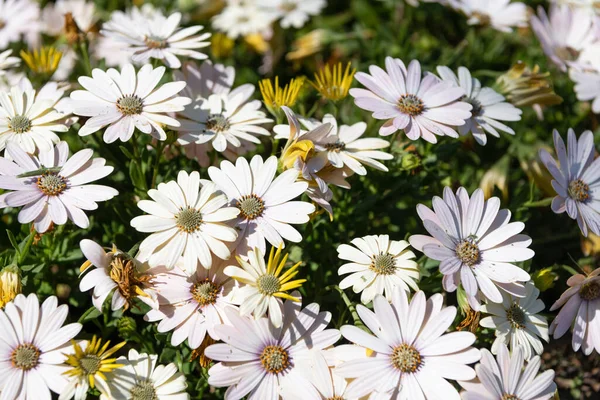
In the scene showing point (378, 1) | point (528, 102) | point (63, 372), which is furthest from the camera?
point (378, 1)

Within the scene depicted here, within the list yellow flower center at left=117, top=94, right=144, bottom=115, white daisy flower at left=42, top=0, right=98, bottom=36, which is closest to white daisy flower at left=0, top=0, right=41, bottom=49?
white daisy flower at left=42, top=0, right=98, bottom=36

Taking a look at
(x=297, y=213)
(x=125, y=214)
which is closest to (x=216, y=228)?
(x=297, y=213)

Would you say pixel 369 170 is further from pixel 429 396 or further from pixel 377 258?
pixel 429 396

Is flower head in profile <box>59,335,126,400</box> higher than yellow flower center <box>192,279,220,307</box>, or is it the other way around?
yellow flower center <box>192,279,220,307</box>

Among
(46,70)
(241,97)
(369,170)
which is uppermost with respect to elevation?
(46,70)

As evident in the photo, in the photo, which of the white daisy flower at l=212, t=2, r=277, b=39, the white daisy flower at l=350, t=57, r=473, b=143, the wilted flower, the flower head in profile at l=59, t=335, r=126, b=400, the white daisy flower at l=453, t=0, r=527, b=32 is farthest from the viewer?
the white daisy flower at l=212, t=2, r=277, b=39

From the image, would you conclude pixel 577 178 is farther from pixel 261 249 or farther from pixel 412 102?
pixel 261 249

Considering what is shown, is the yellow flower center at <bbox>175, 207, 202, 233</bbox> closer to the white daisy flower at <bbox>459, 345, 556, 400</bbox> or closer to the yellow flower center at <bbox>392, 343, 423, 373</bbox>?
the yellow flower center at <bbox>392, 343, 423, 373</bbox>
